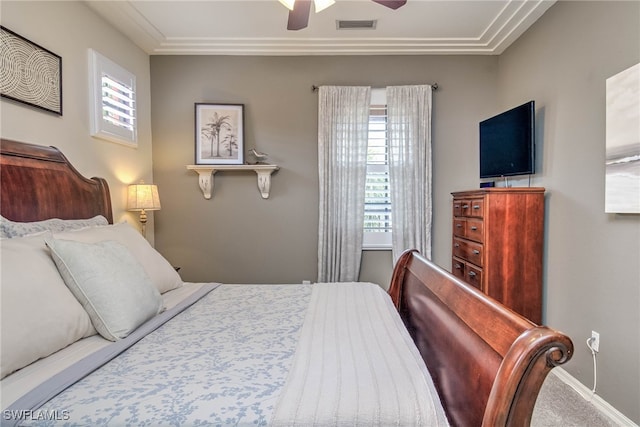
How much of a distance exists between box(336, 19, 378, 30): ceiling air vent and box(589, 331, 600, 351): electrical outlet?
2.86m

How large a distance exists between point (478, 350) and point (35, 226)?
2081 millimetres

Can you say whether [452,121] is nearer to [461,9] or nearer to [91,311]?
[461,9]

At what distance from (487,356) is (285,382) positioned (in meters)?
0.60

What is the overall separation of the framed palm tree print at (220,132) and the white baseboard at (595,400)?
10.2 feet

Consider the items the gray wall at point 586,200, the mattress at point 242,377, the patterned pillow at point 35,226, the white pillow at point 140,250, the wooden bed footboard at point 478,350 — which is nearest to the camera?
the wooden bed footboard at point 478,350

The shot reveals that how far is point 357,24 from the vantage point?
289 centimetres

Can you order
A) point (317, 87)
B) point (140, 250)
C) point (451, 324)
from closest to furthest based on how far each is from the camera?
point (451, 324)
point (140, 250)
point (317, 87)

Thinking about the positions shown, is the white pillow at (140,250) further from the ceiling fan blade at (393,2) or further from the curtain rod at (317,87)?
the curtain rod at (317,87)

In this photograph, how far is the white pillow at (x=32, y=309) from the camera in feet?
3.35

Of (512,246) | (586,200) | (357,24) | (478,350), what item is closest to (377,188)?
(512,246)

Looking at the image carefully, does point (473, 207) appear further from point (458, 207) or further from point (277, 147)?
point (277, 147)

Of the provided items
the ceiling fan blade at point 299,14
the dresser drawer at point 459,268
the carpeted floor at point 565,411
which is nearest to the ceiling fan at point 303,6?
the ceiling fan blade at point 299,14

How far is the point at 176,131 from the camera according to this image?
11.3ft

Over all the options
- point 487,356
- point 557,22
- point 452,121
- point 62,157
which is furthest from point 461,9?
point 62,157
